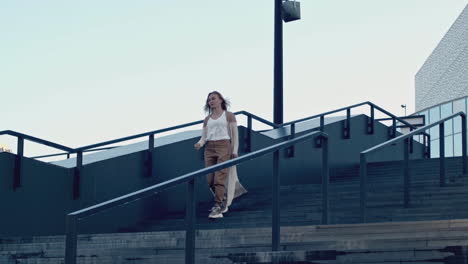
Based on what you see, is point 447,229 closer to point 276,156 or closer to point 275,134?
point 276,156

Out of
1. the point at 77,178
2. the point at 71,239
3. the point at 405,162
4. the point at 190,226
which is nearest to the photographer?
the point at 71,239

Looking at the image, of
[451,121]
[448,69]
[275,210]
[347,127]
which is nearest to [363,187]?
[275,210]

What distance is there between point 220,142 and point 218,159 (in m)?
0.19

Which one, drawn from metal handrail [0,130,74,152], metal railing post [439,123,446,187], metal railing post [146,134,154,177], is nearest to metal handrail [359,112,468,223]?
metal railing post [439,123,446,187]

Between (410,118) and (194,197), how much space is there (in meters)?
13.0

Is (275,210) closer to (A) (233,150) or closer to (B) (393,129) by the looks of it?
(A) (233,150)

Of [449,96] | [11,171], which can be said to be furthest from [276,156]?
[449,96]

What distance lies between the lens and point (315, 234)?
273 inches

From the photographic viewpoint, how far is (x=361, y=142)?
16234 mm

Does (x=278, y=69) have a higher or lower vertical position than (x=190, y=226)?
higher

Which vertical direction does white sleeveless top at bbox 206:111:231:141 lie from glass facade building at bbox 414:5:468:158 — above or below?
below

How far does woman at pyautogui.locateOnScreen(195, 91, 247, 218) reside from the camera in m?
9.53

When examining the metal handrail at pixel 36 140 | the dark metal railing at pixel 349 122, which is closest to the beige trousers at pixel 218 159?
the metal handrail at pixel 36 140

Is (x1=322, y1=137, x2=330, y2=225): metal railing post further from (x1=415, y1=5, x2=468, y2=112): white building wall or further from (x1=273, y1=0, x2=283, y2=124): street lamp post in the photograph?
(x1=415, y1=5, x2=468, y2=112): white building wall
